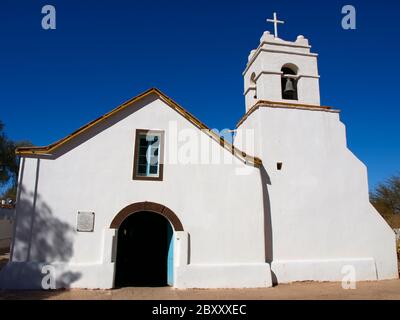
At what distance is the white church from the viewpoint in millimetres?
9453

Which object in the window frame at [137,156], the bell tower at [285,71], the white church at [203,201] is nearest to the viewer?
the white church at [203,201]

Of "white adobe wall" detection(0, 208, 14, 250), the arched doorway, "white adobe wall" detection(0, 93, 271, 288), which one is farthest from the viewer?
"white adobe wall" detection(0, 208, 14, 250)

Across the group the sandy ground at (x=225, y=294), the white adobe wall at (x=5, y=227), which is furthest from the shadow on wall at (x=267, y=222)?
the white adobe wall at (x=5, y=227)

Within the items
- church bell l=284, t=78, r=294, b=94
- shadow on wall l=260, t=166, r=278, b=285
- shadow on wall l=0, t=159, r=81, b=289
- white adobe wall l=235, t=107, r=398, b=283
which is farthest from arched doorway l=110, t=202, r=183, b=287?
A: church bell l=284, t=78, r=294, b=94

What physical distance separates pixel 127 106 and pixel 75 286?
18.6ft

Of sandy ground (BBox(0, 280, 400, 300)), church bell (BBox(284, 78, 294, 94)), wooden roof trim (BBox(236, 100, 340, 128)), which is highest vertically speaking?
church bell (BBox(284, 78, 294, 94))

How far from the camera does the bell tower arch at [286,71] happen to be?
41.6ft

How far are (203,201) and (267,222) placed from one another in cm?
253

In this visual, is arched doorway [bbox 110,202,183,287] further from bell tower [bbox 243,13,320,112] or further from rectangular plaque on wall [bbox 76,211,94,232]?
bell tower [bbox 243,13,320,112]

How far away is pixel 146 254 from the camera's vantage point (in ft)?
43.2

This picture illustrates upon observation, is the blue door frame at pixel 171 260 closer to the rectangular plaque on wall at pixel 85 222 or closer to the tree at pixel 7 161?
the rectangular plaque on wall at pixel 85 222

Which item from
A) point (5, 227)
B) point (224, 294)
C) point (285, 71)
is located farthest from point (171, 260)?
point (5, 227)

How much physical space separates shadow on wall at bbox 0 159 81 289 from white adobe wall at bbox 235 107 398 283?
656cm

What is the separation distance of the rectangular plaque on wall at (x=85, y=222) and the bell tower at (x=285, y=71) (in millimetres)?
7575
